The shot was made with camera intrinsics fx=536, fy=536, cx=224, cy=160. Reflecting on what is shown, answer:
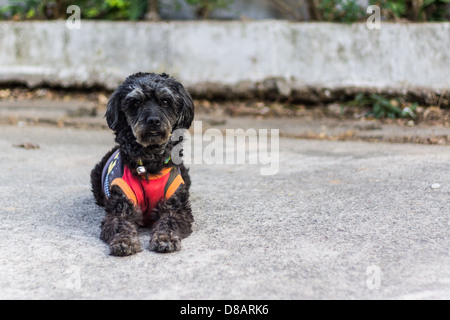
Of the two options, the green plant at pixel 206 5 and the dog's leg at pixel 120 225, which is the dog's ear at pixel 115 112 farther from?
the green plant at pixel 206 5

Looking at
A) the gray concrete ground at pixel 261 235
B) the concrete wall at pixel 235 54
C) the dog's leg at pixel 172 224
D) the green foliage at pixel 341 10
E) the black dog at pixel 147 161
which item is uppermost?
the green foliage at pixel 341 10

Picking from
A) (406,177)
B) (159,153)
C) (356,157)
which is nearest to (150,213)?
(159,153)

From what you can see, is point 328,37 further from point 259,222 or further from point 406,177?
point 259,222

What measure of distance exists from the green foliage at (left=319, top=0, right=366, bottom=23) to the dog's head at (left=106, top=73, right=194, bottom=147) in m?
5.38

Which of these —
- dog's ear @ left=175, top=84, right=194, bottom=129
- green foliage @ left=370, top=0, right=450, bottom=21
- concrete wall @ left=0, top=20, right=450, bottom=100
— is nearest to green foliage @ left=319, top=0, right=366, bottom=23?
concrete wall @ left=0, top=20, right=450, bottom=100

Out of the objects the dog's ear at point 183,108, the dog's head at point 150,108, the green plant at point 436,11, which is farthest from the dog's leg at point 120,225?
the green plant at point 436,11

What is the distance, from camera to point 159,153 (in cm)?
401

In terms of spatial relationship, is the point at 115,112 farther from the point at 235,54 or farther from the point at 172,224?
the point at 235,54

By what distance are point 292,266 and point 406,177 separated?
7.93 ft

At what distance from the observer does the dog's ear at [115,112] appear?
4.04 meters

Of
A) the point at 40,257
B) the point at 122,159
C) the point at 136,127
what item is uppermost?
the point at 136,127

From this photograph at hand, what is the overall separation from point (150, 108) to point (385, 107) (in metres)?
5.21

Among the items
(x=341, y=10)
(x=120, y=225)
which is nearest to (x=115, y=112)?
(x=120, y=225)

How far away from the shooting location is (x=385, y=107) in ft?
26.7
